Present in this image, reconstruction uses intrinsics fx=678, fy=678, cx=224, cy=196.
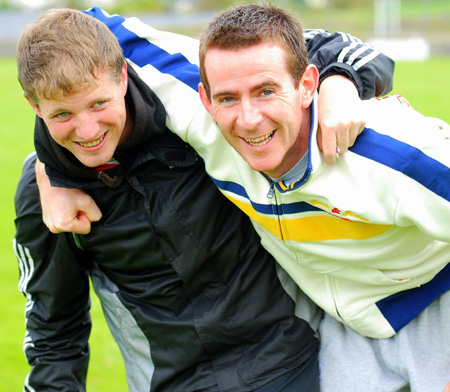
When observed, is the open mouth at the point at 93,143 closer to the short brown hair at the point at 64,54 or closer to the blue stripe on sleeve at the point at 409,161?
the short brown hair at the point at 64,54

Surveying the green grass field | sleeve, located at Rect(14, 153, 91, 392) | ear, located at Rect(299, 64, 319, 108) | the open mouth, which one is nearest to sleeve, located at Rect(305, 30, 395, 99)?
ear, located at Rect(299, 64, 319, 108)

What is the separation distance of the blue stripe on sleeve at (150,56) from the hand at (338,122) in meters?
0.59

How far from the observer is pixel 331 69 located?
8.61 ft

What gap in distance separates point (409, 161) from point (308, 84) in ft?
1.65

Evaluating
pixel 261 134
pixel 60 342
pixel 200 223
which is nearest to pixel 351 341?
pixel 200 223

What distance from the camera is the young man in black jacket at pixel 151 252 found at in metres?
2.61

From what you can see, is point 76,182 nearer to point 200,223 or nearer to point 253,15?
point 200,223

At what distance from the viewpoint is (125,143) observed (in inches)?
105

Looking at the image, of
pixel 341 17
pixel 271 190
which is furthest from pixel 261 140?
pixel 341 17

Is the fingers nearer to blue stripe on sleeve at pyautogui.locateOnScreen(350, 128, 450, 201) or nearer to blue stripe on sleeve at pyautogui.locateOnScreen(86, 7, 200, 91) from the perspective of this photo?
blue stripe on sleeve at pyautogui.locateOnScreen(86, 7, 200, 91)

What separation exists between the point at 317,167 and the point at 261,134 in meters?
0.23

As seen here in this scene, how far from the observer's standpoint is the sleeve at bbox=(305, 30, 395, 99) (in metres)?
2.62

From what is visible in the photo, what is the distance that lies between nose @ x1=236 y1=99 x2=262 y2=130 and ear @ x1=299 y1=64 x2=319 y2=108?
213mm

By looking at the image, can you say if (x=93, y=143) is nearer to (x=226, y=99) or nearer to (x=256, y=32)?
(x=226, y=99)
